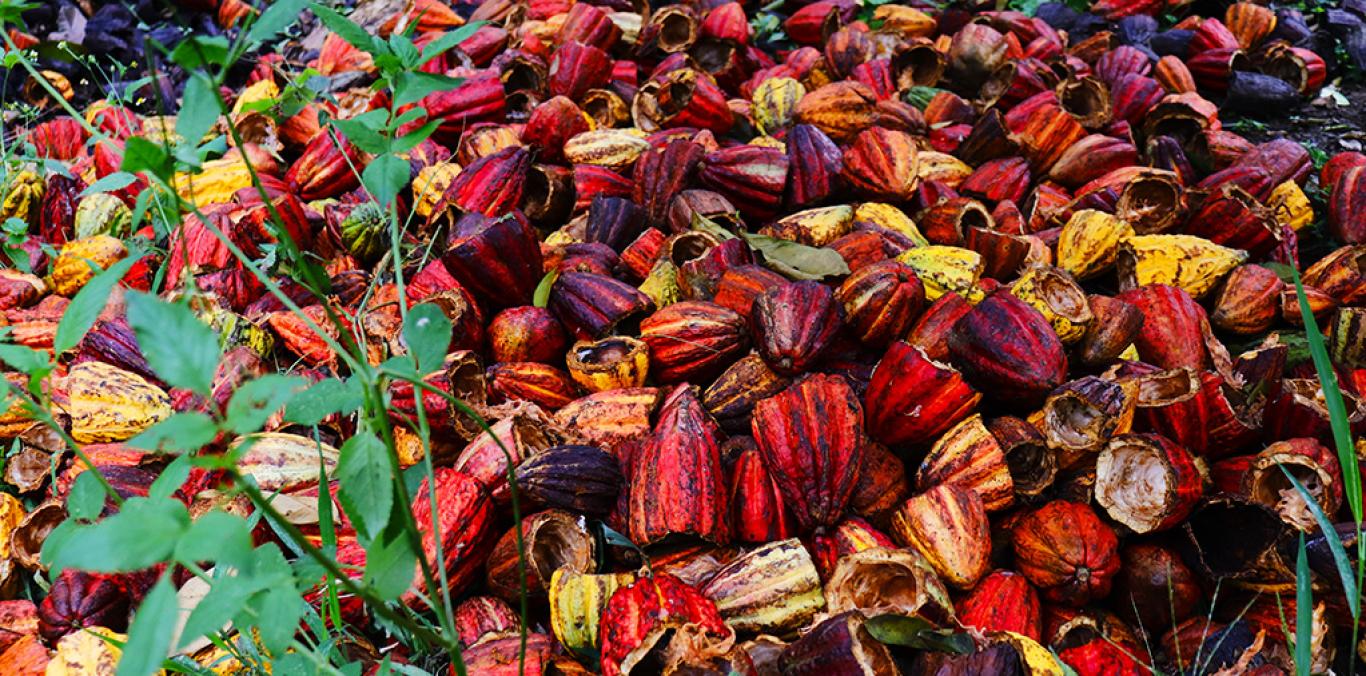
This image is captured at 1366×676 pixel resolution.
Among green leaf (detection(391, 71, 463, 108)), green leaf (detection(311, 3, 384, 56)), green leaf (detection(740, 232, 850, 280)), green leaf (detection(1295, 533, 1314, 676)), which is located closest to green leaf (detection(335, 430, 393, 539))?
green leaf (detection(391, 71, 463, 108))

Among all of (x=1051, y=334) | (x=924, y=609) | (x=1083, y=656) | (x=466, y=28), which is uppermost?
(x=466, y=28)

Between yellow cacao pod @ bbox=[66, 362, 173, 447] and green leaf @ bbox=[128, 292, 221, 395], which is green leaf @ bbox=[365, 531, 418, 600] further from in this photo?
yellow cacao pod @ bbox=[66, 362, 173, 447]

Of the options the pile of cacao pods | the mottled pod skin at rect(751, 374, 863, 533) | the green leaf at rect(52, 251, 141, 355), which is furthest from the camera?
the mottled pod skin at rect(751, 374, 863, 533)

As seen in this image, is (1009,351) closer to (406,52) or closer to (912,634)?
(912,634)

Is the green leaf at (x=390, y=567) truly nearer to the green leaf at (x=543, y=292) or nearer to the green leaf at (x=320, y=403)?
the green leaf at (x=320, y=403)

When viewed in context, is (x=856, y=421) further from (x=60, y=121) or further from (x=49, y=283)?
(x=60, y=121)

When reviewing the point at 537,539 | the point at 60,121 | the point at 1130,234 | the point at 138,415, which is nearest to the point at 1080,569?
the point at 537,539
